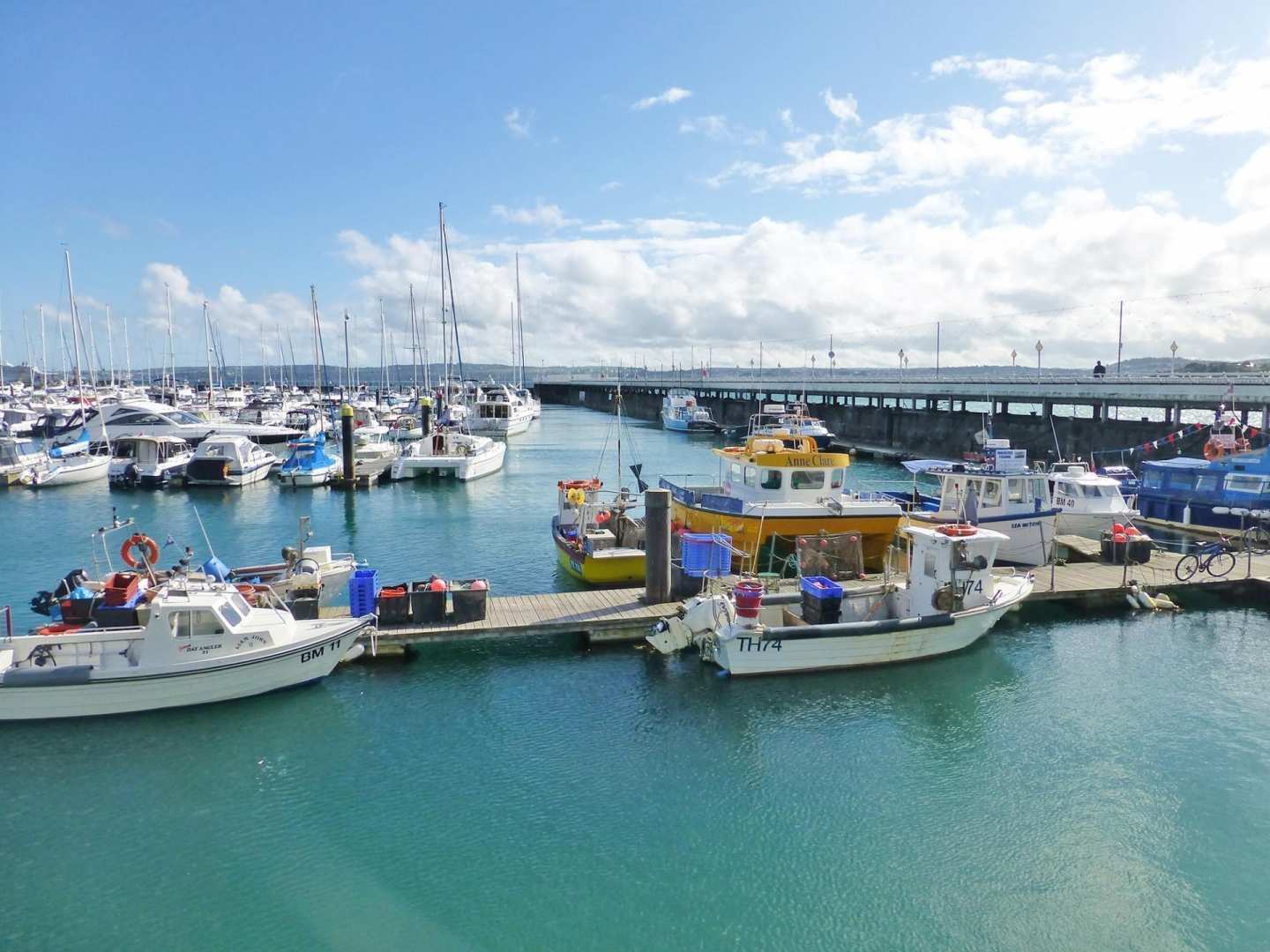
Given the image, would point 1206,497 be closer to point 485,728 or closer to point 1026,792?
point 1026,792

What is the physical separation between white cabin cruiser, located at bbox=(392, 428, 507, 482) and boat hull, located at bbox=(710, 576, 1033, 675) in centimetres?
Result: 3485

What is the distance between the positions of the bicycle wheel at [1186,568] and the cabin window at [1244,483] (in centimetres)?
832

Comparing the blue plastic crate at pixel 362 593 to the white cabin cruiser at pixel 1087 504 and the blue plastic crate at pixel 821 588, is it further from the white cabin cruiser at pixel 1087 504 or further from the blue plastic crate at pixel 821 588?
the white cabin cruiser at pixel 1087 504

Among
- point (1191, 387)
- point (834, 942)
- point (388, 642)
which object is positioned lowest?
point (834, 942)

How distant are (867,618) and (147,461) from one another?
144ft

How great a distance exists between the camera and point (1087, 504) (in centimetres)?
2739

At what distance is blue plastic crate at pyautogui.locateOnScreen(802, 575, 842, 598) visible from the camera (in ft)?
54.2

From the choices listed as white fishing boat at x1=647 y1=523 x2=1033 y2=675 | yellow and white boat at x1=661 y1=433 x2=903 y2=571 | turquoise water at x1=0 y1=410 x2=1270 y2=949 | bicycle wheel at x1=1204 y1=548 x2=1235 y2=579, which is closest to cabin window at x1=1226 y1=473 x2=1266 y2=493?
bicycle wheel at x1=1204 y1=548 x2=1235 y2=579

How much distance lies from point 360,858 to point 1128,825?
10572mm

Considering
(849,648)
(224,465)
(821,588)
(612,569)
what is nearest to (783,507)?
(612,569)

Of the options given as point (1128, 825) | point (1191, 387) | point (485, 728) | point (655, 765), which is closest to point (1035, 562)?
point (1128, 825)

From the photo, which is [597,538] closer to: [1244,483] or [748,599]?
[748,599]

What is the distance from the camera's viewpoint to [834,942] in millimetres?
9523

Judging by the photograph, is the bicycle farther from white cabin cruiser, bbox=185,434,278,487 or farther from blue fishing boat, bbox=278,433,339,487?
white cabin cruiser, bbox=185,434,278,487
